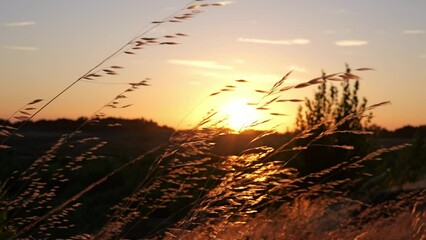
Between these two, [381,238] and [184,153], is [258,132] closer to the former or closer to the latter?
[184,153]

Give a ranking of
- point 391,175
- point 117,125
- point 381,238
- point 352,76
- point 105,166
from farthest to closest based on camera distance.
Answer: point 105,166, point 391,175, point 381,238, point 117,125, point 352,76

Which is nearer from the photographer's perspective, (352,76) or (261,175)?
(352,76)

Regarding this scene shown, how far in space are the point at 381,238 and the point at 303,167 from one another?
8249 mm

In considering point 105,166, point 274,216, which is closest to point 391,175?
point 274,216

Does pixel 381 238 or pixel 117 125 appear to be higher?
pixel 117 125

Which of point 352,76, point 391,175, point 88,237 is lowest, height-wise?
point 391,175

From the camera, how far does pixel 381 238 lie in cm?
496

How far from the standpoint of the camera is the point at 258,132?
9.94 ft

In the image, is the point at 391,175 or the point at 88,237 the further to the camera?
the point at 391,175

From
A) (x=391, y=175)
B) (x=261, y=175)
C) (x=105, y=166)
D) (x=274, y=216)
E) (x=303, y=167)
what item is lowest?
(x=105, y=166)

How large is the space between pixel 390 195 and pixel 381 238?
7.06 meters

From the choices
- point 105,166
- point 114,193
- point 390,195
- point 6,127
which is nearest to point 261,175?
point 6,127

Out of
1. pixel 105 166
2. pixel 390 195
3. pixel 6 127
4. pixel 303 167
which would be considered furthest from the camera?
pixel 105 166

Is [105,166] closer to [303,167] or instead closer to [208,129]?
[303,167]
